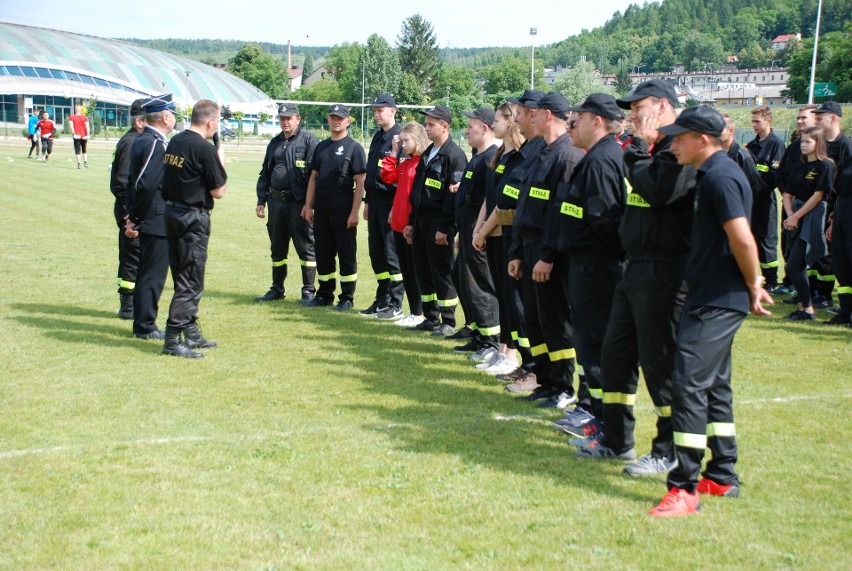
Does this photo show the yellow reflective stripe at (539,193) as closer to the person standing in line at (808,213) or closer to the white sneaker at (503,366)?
the white sneaker at (503,366)

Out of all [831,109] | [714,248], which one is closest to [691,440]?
[714,248]

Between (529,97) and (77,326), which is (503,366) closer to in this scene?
(529,97)

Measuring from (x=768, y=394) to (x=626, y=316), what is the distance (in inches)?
105

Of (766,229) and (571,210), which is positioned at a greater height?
(571,210)

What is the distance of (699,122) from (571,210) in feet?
4.92

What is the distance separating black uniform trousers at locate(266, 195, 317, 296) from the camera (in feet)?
39.4

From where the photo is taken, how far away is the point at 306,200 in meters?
11.8

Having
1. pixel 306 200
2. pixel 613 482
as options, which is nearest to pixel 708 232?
pixel 613 482

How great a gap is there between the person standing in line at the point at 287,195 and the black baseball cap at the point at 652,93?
6585mm

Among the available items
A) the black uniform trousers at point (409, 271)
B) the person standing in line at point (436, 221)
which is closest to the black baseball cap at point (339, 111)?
the person standing in line at point (436, 221)

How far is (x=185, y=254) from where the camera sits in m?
8.77

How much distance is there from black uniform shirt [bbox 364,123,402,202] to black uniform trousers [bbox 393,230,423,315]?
0.54 metres

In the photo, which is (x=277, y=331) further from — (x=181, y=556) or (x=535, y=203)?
(x=181, y=556)

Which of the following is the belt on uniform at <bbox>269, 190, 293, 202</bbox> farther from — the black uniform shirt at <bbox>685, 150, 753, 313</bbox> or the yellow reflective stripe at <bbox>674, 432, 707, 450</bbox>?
the yellow reflective stripe at <bbox>674, 432, 707, 450</bbox>
